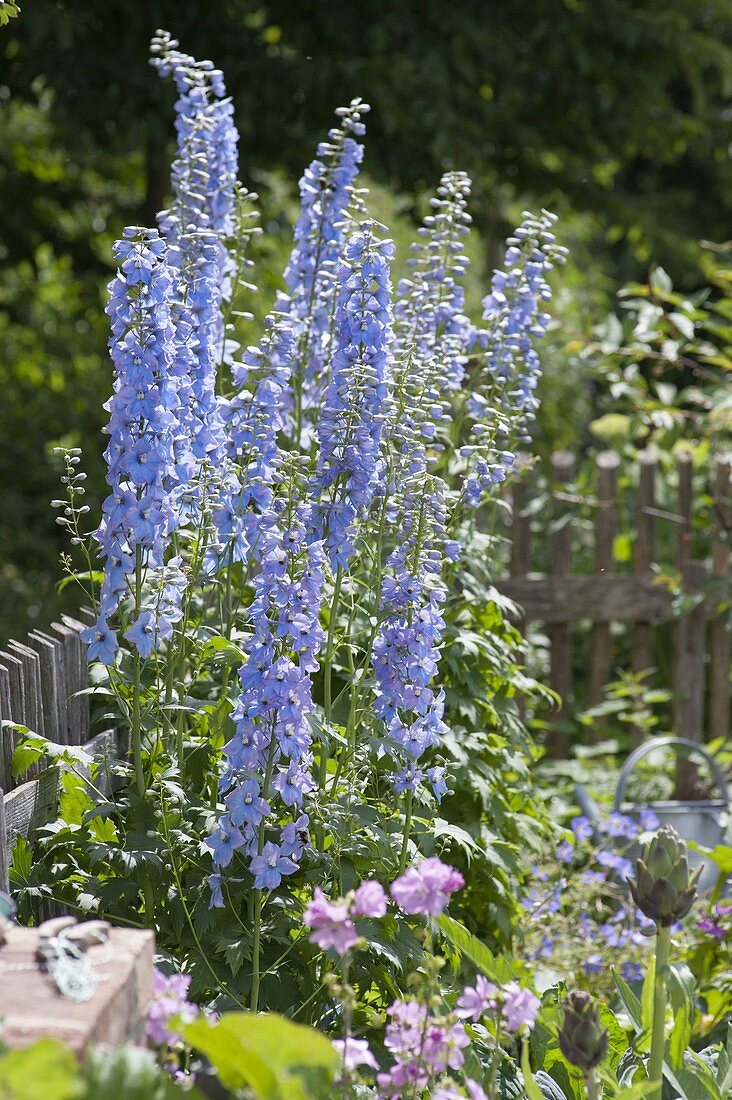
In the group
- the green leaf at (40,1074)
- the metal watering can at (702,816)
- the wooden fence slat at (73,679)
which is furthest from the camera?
the metal watering can at (702,816)

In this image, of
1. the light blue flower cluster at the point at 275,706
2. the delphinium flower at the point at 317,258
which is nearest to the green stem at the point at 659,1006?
the light blue flower cluster at the point at 275,706

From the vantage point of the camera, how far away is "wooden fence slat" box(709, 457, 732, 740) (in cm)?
458

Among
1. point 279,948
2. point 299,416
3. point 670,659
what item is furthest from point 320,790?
point 670,659

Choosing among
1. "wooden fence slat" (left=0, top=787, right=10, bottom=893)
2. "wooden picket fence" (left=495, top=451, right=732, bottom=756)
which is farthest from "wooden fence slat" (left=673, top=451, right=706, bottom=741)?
"wooden fence slat" (left=0, top=787, right=10, bottom=893)

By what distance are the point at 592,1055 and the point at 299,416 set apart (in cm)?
169

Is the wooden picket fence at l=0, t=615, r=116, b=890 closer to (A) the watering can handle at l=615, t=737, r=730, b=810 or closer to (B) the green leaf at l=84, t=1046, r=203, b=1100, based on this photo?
(B) the green leaf at l=84, t=1046, r=203, b=1100

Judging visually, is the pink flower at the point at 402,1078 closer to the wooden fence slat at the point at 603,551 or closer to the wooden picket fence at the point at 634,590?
the wooden picket fence at the point at 634,590

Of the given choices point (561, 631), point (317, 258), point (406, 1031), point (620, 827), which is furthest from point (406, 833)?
point (561, 631)

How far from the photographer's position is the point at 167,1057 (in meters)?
1.41

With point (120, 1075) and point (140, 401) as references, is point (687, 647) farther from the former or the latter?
point (120, 1075)

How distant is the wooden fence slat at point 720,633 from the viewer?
180 inches

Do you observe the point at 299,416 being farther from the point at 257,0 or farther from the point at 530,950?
the point at 257,0

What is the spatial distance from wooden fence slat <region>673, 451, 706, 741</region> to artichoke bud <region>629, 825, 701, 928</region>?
120 inches

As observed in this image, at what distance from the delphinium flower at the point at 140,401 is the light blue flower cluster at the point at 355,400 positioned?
0.29 m
